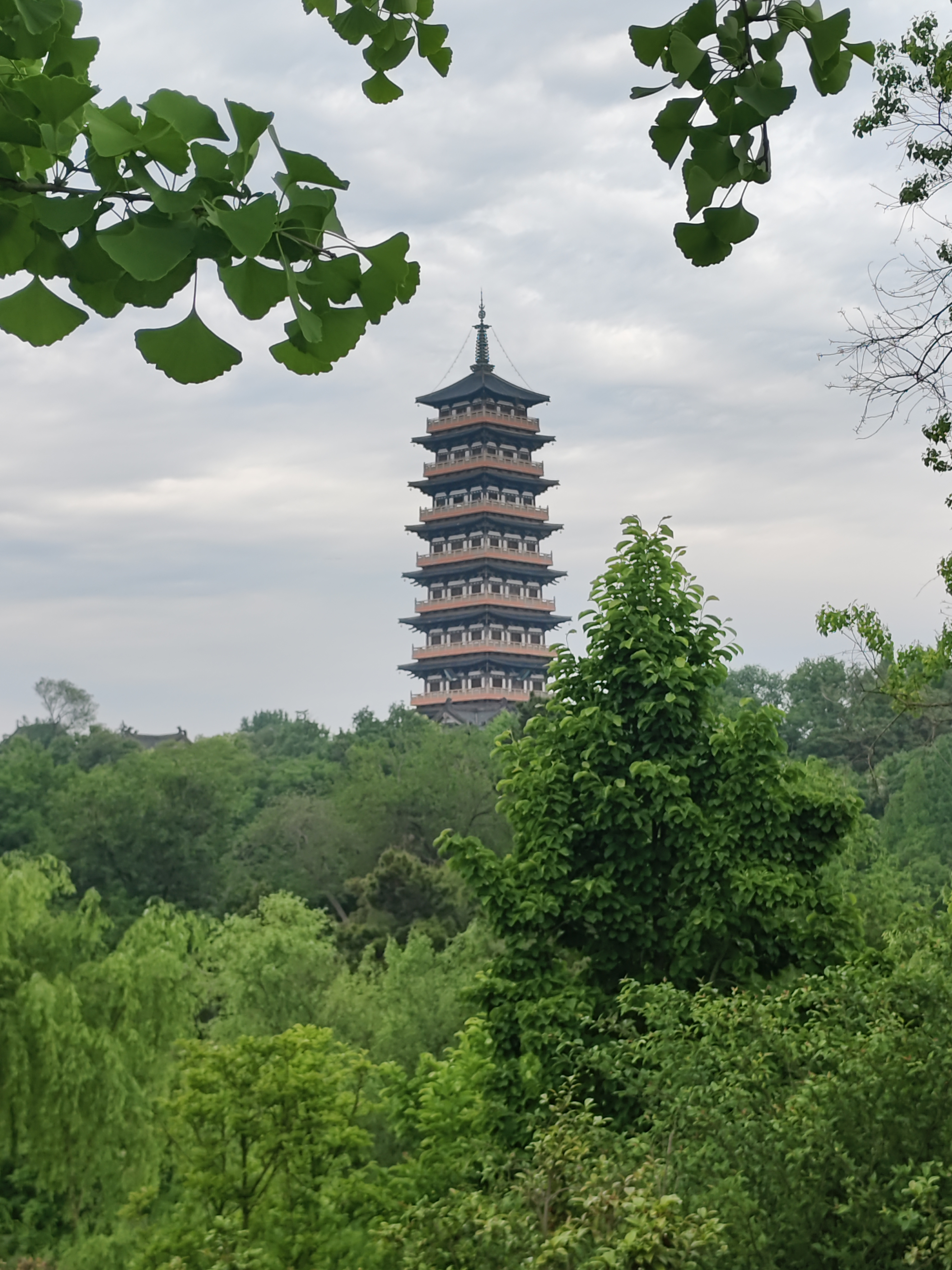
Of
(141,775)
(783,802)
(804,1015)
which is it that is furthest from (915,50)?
(141,775)

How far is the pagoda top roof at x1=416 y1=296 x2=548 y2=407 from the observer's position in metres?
53.4

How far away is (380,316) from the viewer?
1677 mm

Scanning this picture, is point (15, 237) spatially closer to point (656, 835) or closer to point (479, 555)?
point (656, 835)

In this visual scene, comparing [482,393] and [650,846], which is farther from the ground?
[482,393]

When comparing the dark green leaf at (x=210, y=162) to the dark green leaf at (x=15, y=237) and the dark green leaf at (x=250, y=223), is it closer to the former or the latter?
the dark green leaf at (x=250, y=223)

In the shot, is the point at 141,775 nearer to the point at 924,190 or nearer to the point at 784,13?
the point at 924,190

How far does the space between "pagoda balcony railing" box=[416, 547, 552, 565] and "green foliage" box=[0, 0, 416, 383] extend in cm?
5034

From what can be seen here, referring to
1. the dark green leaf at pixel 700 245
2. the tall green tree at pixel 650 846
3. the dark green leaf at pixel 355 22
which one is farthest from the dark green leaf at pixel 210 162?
the tall green tree at pixel 650 846

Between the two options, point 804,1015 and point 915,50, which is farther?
point 804,1015

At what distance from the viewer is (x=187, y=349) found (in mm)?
1546

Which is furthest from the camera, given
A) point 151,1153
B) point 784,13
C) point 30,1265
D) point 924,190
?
point 151,1153

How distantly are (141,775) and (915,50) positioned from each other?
30.2m

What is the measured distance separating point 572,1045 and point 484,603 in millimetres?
43695

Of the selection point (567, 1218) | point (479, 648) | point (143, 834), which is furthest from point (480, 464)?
point (567, 1218)
